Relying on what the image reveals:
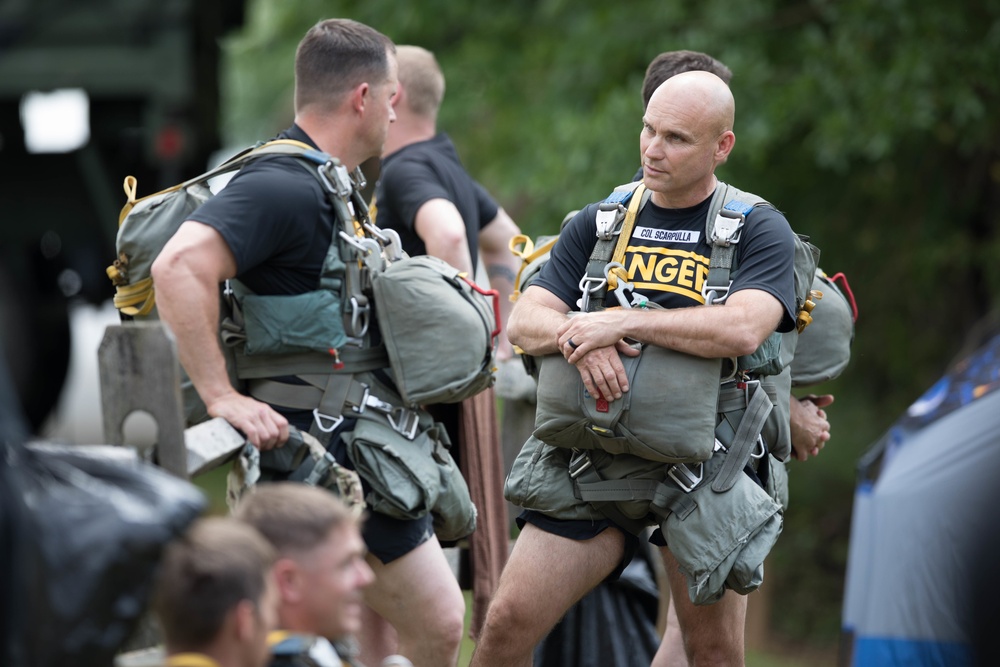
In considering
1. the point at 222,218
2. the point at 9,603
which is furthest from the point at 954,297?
the point at 9,603

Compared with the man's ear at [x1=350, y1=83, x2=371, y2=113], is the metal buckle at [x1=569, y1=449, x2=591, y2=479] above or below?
below

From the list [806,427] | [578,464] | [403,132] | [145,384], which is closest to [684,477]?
[578,464]

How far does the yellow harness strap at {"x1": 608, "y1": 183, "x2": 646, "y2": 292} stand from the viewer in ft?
13.3

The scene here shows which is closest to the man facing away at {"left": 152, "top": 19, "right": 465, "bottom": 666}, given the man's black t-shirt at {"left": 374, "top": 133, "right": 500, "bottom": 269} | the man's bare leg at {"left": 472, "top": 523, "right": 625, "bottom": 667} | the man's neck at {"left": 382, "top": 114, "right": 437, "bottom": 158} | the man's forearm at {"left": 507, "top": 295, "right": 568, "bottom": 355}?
the man's bare leg at {"left": 472, "top": 523, "right": 625, "bottom": 667}

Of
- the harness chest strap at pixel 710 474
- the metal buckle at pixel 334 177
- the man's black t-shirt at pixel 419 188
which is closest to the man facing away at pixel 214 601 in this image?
the metal buckle at pixel 334 177

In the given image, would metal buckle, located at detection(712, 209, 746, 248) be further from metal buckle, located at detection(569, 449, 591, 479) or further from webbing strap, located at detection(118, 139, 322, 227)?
webbing strap, located at detection(118, 139, 322, 227)

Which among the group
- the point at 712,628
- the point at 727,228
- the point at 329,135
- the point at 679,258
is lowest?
the point at 712,628

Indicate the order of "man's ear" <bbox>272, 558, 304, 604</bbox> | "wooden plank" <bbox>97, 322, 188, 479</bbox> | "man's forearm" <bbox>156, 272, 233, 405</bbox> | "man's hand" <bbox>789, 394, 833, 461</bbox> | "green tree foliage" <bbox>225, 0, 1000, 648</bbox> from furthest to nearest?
1. "green tree foliage" <bbox>225, 0, 1000, 648</bbox>
2. "man's hand" <bbox>789, 394, 833, 461</bbox>
3. "man's forearm" <bbox>156, 272, 233, 405</bbox>
4. "wooden plank" <bbox>97, 322, 188, 479</bbox>
5. "man's ear" <bbox>272, 558, 304, 604</bbox>

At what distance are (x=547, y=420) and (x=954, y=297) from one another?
7.74m

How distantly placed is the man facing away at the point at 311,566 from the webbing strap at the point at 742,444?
58.6 inches

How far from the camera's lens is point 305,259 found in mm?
3963

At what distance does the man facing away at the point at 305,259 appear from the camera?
373 centimetres

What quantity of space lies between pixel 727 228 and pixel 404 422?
41.9 inches

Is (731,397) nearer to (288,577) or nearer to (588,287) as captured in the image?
(588,287)
